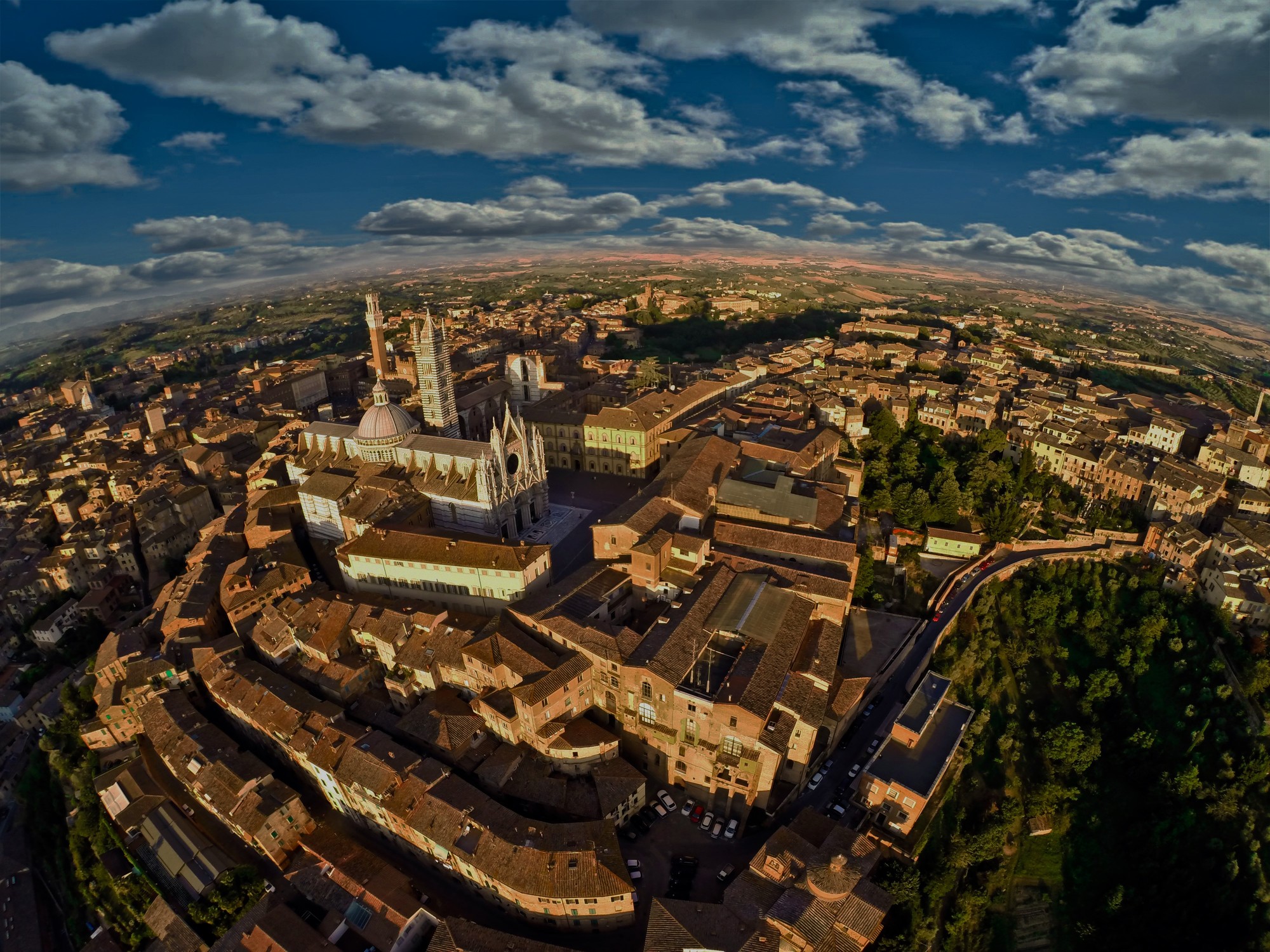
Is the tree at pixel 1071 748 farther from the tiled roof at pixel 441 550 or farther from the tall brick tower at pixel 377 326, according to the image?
the tall brick tower at pixel 377 326

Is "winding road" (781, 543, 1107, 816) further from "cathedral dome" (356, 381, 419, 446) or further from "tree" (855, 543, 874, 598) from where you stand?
"cathedral dome" (356, 381, 419, 446)

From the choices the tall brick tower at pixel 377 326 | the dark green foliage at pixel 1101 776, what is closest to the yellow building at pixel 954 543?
the dark green foliage at pixel 1101 776

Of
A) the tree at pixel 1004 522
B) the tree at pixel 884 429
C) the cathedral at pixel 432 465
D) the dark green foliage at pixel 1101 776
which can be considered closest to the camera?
the dark green foliage at pixel 1101 776

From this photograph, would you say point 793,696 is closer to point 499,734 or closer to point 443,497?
point 499,734

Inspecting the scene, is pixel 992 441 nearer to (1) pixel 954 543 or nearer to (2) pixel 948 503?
(2) pixel 948 503

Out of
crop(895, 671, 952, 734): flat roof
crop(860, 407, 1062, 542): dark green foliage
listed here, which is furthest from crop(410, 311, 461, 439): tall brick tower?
crop(895, 671, 952, 734): flat roof

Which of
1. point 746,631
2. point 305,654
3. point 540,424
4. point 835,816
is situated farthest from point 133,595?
point 835,816

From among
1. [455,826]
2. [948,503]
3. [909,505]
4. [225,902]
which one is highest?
[948,503]

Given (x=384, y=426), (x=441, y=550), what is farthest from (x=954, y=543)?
(x=384, y=426)
